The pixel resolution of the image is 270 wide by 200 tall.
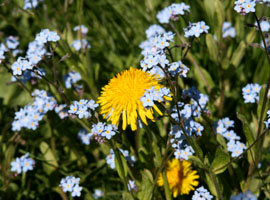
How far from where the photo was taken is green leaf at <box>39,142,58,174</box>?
288 centimetres

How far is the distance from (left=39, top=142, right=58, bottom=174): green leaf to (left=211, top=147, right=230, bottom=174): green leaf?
1.39 m

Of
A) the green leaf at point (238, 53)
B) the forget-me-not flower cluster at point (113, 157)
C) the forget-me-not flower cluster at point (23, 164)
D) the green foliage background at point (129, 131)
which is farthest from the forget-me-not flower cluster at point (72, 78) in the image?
the green leaf at point (238, 53)

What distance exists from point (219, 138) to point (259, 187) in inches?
16.6

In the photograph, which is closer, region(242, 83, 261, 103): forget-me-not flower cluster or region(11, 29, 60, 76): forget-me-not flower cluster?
region(11, 29, 60, 76): forget-me-not flower cluster

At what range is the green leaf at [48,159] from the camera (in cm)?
288

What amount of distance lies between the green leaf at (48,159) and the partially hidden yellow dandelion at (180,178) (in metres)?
0.95

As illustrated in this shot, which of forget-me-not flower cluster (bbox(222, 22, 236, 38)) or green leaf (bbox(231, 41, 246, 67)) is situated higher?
forget-me-not flower cluster (bbox(222, 22, 236, 38))

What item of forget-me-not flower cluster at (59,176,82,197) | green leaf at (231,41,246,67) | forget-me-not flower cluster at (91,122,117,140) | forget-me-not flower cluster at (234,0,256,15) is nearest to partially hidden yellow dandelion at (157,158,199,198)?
forget-me-not flower cluster at (59,176,82,197)

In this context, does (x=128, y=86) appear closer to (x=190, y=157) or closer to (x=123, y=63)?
(x=190, y=157)

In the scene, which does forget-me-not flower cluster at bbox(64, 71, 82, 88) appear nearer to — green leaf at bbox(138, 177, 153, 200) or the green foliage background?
the green foliage background

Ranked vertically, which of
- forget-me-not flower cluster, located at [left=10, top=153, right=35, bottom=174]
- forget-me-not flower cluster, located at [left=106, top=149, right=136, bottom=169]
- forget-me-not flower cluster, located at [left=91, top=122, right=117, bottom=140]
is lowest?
forget-me-not flower cluster, located at [left=91, top=122, right=117, bottom=140]

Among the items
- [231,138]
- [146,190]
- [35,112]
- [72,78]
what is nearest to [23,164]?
[35,112]

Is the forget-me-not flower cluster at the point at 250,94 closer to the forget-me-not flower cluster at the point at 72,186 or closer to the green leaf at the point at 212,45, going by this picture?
the green leaf at the point at 212,45

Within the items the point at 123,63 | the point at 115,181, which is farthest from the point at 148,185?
the point at 123,63
